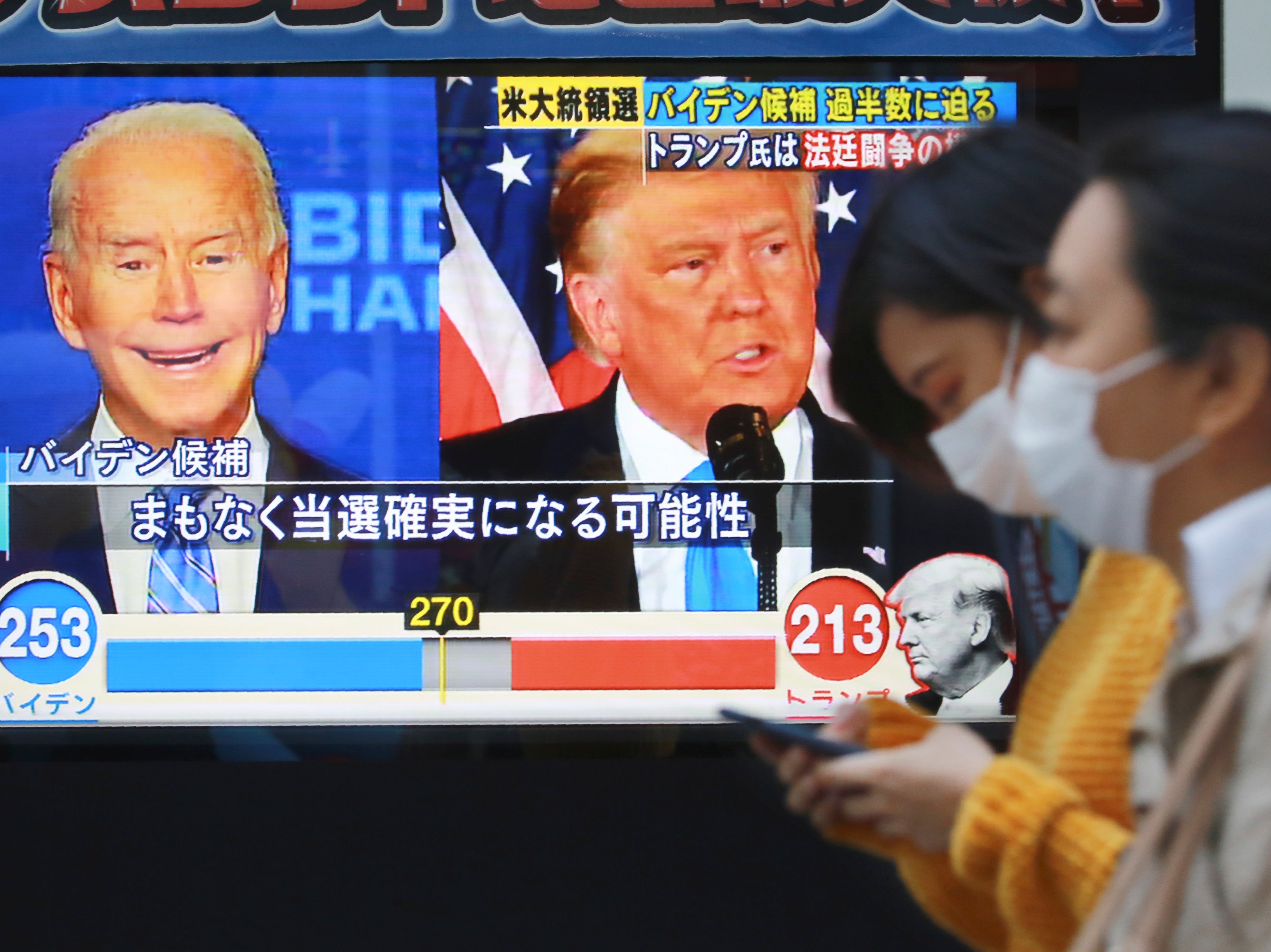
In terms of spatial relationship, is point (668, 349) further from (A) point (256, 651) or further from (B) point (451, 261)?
(A) point (256, 651)

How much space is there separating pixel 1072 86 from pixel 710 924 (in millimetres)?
2374

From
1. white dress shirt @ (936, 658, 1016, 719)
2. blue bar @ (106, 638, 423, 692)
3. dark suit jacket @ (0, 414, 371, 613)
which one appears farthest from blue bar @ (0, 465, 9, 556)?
white dress shirt @ (936, 658, 1016, 719)

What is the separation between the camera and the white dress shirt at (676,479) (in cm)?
315

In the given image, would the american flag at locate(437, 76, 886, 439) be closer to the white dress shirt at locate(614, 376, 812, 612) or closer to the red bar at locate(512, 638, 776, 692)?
the white dress shirt at locate(614, 376, 812, 612)

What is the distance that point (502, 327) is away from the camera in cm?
317

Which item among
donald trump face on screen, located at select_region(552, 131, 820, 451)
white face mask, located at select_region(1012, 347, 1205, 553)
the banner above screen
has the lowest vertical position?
white face mask, located at select_region(1012, 347, 1205, 553)

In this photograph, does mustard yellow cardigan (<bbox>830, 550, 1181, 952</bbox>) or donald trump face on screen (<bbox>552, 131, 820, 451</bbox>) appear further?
donald trump face on screen (<bbox>552, 131, 820, 451</bbox>)

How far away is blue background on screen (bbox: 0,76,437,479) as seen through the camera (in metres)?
3.15

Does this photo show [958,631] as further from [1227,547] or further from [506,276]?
[1227,547]

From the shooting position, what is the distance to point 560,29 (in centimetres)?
317

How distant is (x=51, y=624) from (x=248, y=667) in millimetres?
514

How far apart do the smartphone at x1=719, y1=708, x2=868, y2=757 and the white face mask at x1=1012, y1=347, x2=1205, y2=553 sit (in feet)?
1.17

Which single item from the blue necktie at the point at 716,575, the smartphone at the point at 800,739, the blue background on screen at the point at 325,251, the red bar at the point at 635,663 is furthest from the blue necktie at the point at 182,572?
the smartphone at the point at 800,739

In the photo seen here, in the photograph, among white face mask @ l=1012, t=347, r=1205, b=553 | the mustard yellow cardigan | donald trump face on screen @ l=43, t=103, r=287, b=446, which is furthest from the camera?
donald trump face on screen @ l=43, t=103, r=287, b=446
